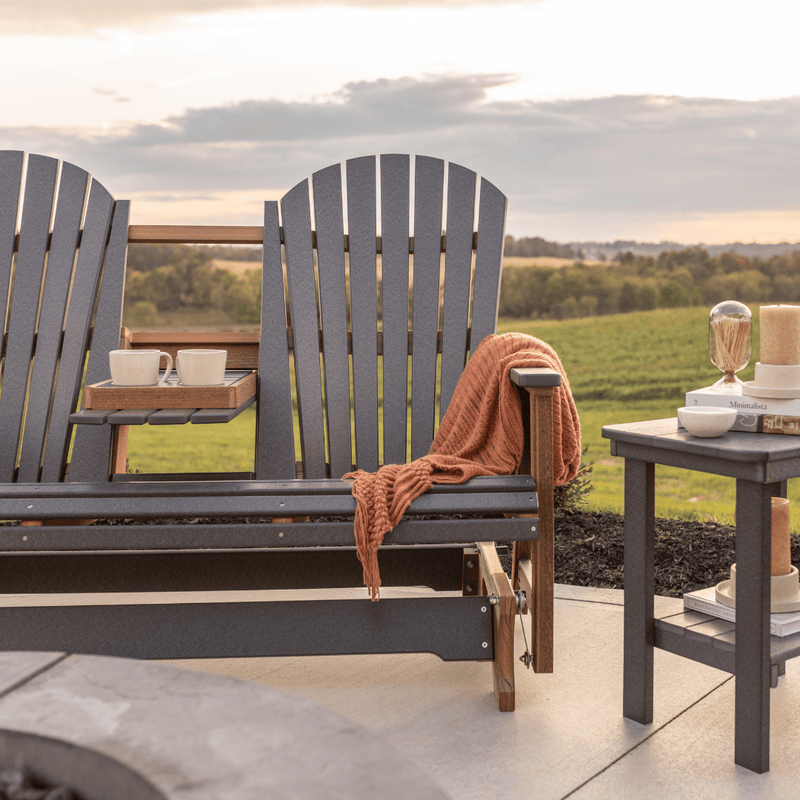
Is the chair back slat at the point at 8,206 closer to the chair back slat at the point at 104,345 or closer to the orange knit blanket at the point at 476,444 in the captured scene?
the chair back slat at the point at 104,345

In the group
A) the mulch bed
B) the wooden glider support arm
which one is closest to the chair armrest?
the wooden glider support arm

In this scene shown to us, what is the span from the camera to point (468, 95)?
24.3ft

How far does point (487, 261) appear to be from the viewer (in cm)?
261

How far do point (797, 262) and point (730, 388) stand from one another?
19.4ft

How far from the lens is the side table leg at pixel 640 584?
1881 millimetres

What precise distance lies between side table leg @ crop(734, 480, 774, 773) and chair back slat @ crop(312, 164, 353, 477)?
1276 mm

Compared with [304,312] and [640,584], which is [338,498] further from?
[304,312]

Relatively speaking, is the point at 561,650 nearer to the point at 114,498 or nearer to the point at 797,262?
the point at 114,498

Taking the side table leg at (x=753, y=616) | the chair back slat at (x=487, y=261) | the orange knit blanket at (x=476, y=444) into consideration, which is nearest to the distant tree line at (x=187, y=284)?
the chair back slat at (x=487, y=261)

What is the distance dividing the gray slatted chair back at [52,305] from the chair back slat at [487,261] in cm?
108

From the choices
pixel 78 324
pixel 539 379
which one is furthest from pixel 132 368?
pixel 539 379

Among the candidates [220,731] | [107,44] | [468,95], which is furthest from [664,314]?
[220,731]

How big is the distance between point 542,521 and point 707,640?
426 millimetres

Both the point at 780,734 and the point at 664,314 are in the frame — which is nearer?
the point at 780,734
